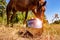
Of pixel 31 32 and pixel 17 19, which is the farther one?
pixel 17 19

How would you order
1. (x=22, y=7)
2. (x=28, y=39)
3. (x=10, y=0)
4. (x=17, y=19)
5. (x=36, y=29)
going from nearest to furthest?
(x=28, y=39) → (x=36, y=29) → (x=22, y=7) → (x=10, y=0) → (x=17, y=19)

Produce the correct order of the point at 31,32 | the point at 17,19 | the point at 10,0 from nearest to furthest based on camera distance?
1. the point at 31,32
2. the point at 10,0
3. the point at 17,19

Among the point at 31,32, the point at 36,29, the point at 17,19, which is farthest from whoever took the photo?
the point at 17,19

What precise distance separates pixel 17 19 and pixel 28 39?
6229 mm

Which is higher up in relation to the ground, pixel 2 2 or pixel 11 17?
pixel 2 2

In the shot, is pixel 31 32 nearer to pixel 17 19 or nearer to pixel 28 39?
pixel 28 39

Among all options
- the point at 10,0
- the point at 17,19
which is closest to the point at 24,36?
the point at 10,0

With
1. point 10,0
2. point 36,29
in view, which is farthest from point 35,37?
point 10,0

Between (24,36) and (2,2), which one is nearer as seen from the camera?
(24,36)

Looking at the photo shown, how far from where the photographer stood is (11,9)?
8.64m

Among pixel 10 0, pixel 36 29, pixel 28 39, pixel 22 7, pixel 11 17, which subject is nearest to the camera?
pixel 28 39

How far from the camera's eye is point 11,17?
360 inches

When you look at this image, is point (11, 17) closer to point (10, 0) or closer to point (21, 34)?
point (10, 0)

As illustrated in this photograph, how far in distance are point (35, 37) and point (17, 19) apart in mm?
6066
